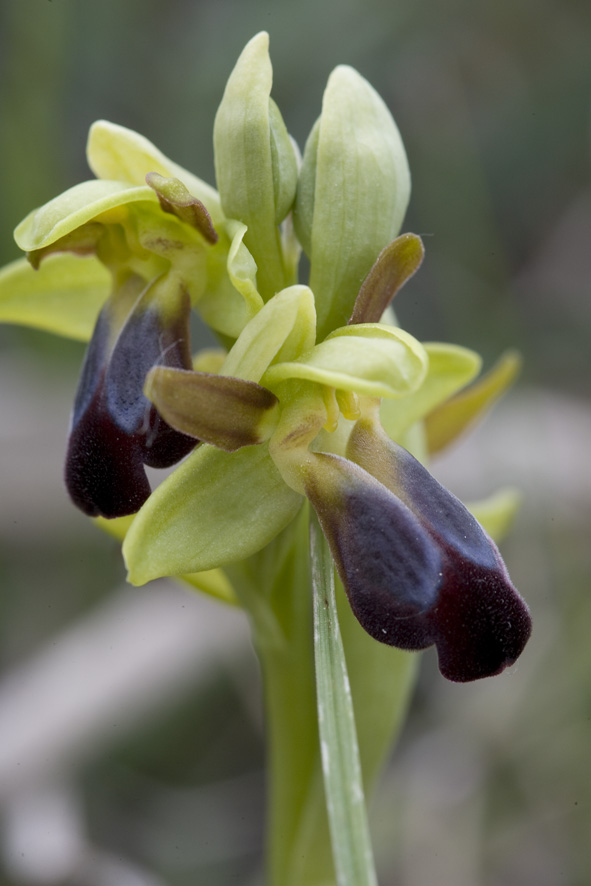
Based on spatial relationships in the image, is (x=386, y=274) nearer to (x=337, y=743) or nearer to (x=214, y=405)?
(x=214, y=405)

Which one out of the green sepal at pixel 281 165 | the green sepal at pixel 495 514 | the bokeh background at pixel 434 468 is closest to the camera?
the green sepal at pixel 281 165

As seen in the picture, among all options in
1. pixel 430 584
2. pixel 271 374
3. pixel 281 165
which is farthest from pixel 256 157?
pixel 430 584

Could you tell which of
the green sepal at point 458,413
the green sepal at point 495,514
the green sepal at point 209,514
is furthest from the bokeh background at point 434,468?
the green sepal at point 209,514

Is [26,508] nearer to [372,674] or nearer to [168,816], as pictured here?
[168,816]

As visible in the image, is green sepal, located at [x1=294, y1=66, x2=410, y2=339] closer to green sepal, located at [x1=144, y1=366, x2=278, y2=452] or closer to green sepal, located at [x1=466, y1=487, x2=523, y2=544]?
green sepal, located at [x1=144, y1=366, x2=278, y2=452]

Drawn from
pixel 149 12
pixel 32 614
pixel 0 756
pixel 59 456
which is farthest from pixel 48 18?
pixel 0 756

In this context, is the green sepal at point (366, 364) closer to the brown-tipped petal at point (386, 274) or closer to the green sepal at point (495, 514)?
the brown-tipped petal at point (386, 274)

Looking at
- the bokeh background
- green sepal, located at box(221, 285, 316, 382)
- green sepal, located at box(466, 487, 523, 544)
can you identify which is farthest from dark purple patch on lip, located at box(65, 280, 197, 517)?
the bokeh background
